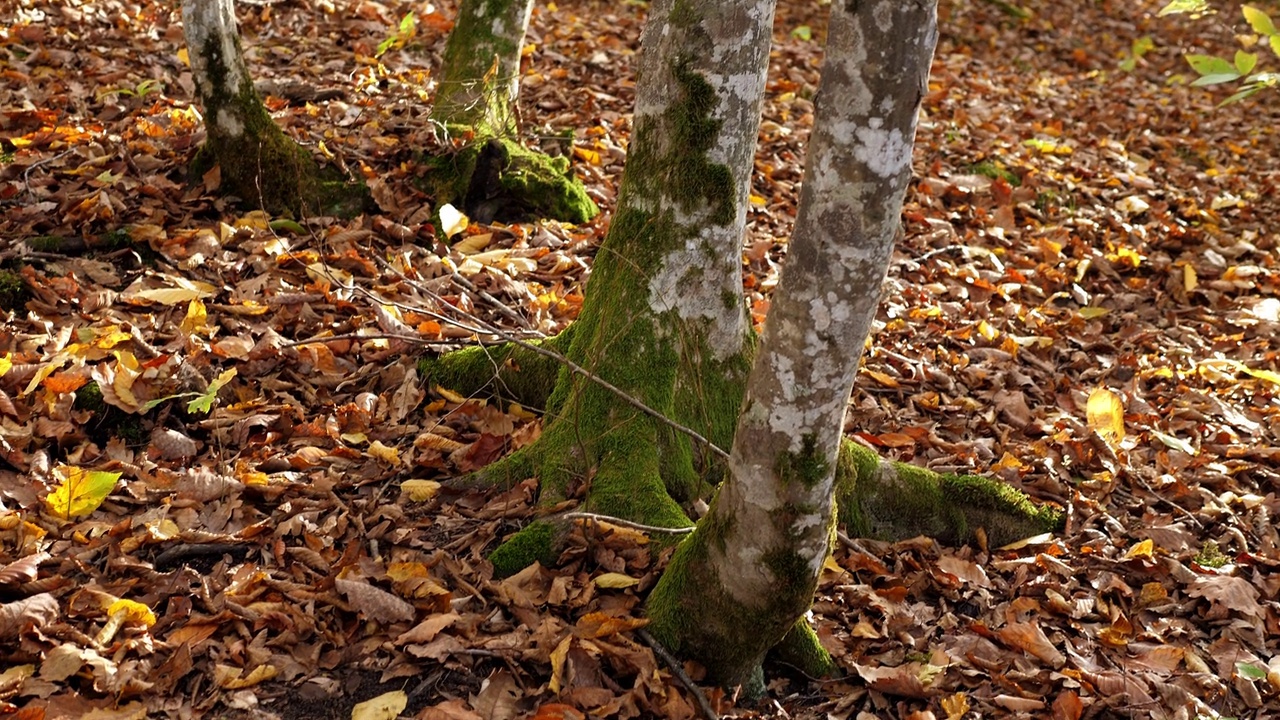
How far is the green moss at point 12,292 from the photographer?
15.3ft

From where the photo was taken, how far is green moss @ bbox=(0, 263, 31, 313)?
4.65 metres

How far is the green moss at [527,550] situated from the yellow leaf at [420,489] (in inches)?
17.4

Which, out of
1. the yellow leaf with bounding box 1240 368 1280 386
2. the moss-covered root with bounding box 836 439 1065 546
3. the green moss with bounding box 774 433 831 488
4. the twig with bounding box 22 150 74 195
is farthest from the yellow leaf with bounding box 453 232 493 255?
the yellow leaf with bounding box 1240 368 1280 386

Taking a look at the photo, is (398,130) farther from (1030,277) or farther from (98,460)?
(1030,277)

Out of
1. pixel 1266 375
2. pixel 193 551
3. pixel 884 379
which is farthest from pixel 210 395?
pixel 1266 375

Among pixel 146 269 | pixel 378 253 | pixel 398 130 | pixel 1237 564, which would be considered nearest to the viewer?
pixel 1237 564

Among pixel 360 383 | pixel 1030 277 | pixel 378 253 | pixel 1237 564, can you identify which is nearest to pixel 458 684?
pixel 360 383

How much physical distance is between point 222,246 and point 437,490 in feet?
7.19

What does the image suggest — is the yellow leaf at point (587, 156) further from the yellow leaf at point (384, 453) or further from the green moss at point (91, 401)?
the green moss at point (91, 401)

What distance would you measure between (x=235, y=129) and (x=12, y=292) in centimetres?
143

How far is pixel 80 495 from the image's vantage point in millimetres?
3701

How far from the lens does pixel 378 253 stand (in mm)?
5551

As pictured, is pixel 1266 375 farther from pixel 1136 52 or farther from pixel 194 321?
pixel 1136 52

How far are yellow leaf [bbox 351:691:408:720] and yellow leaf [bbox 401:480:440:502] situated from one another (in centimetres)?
99
